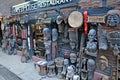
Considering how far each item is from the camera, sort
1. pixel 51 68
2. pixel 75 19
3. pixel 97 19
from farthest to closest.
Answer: pixel 51 68, pixel 75 19, pixel 97 19

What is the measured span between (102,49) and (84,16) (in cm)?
115

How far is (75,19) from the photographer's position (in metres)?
6.41

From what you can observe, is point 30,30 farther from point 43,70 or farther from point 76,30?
point 76,30

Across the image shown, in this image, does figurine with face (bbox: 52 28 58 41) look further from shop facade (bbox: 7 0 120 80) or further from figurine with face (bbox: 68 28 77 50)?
figurine with face (bbox: 68 28 77 50)

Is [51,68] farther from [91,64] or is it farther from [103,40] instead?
[103,40]

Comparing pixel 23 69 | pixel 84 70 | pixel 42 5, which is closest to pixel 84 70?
pixel 84 70

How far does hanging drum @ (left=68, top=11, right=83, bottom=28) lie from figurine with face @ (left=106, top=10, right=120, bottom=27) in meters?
1.20

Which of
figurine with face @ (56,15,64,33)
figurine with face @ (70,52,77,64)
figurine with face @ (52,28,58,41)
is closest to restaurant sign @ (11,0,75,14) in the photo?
figurine with face @ (56,15,64,33)

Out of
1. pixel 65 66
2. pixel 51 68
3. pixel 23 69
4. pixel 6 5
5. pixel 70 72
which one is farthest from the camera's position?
pixel 6 5

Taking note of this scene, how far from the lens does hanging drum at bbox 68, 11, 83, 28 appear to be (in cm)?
622

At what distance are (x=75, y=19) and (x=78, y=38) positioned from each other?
25.6 inches

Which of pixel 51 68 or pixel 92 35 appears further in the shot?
pixel 51 68

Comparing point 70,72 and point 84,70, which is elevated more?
point 84,70

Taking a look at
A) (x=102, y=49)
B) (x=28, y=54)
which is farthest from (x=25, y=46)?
(x=102, y=49)
